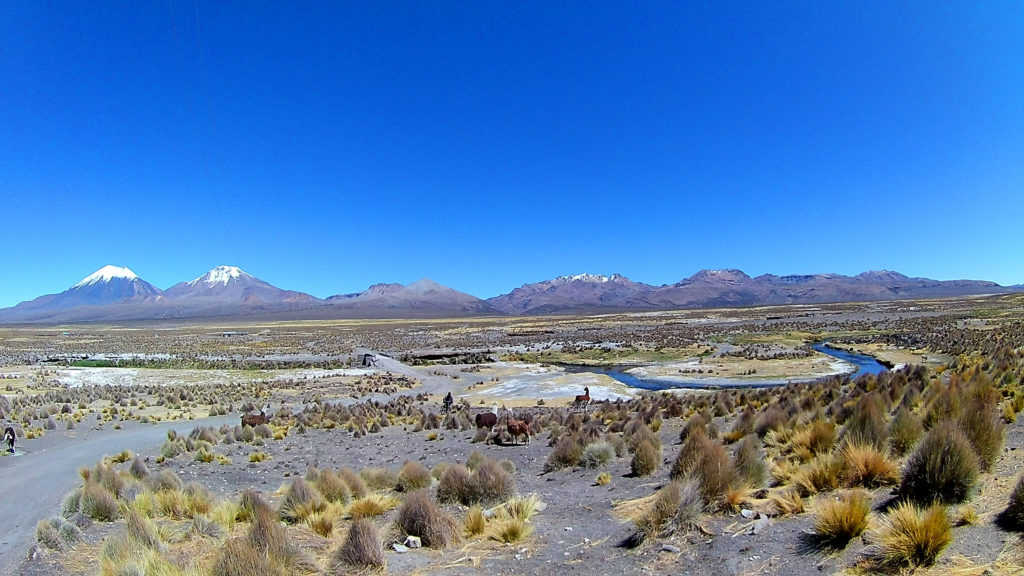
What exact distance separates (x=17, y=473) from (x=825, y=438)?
19.9 meters

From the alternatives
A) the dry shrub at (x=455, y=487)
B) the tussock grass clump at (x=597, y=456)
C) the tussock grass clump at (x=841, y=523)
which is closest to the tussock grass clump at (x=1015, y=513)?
the tussock grass clump at (x=841, y=523)

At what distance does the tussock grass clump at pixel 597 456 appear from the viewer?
11508 millimetres

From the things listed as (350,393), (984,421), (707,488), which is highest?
(984,421)

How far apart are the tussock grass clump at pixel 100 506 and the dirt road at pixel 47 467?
0.79 metres

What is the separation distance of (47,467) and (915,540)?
2012cm

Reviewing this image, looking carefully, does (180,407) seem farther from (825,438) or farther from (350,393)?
(825,438)

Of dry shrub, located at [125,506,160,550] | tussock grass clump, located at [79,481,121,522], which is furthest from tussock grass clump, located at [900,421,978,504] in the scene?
tussock grass clump, located at [79,481,121,522]

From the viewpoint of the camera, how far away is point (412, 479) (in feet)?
36.2

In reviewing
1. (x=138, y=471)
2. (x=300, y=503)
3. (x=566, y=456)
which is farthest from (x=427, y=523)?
(x=138, y=471)

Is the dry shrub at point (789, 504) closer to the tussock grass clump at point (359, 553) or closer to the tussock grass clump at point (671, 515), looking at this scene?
the tussock grass clump at point (671, 515)

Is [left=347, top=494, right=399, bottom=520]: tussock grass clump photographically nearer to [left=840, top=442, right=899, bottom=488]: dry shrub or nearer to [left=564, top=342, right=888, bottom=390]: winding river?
[left=840, top=442, right=899, bottom=488]: dry shrub

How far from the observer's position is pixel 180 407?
2834 cm

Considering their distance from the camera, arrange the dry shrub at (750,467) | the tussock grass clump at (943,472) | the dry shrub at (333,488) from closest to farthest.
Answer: the tussock grass clump at (943,472) < the dry shrub at (750,467) < the dry shrub at (333,488)

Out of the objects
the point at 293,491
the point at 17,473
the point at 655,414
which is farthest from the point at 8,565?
the point at 655,414
